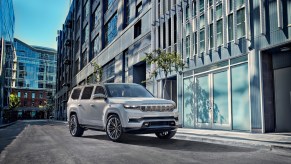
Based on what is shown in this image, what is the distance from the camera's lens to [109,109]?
9.41m

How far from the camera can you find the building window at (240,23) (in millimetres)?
14078

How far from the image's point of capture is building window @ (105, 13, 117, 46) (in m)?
35.9

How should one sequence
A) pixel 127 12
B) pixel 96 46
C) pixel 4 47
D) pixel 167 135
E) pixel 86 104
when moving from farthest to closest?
pixel 4 47, pixel 96 46, pixel 127 12, pixel 86 104, pixel 167 135

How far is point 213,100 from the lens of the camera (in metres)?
16.2

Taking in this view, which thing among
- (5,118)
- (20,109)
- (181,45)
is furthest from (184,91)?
(20,109)

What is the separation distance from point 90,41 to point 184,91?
107 feet

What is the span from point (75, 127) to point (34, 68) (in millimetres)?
106401

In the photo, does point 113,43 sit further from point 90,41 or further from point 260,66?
point 260,66

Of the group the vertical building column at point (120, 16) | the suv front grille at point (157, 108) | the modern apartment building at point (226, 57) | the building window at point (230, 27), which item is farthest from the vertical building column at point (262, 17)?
the vertical building column at point (120, 16)

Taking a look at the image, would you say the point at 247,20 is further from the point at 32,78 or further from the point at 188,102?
the point at 32,78

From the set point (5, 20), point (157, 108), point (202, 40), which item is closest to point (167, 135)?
point (157, 108)

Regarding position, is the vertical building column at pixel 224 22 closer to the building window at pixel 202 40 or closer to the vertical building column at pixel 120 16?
the building window at pixel 202 40

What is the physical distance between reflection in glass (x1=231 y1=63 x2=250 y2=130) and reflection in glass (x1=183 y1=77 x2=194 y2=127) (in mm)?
3882

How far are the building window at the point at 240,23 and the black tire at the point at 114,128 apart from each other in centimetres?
807
